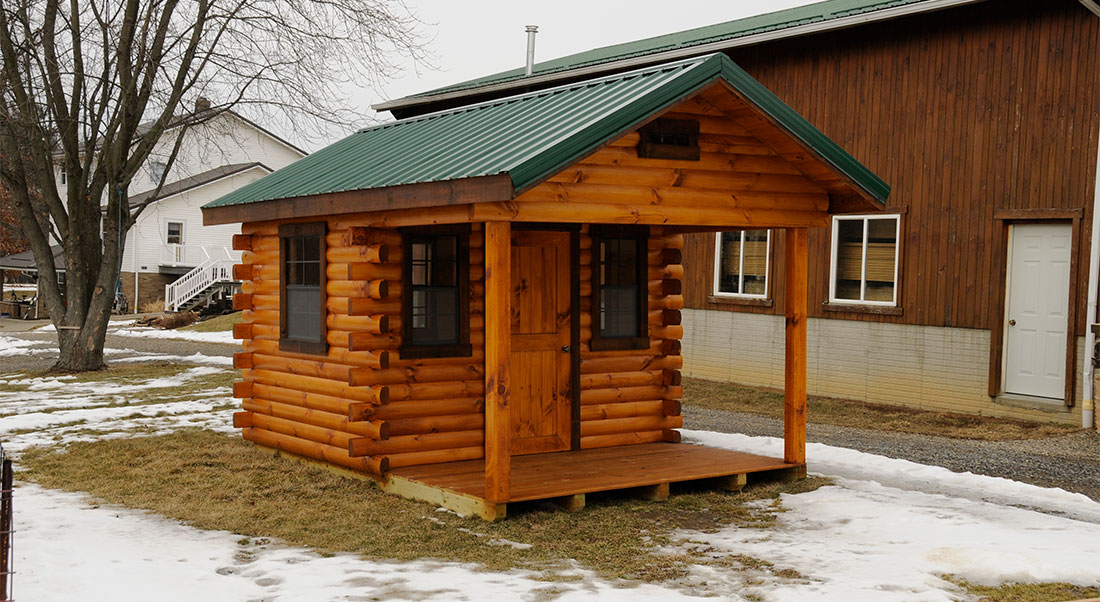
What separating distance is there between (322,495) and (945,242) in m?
9.78

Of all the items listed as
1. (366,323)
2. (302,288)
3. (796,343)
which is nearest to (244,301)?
(302,288)

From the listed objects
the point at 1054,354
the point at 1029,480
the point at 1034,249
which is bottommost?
the point at 1029,480

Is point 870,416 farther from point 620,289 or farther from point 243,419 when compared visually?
point 243,419

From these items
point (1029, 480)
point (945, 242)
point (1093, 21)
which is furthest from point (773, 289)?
point (1029, 480)

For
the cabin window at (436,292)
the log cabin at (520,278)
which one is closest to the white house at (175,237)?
the log cabin at (520,278)

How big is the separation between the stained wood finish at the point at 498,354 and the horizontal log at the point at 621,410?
2.72m

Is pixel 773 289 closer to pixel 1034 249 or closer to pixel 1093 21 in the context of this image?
pixel 1034 249

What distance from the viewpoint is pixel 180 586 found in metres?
6.59

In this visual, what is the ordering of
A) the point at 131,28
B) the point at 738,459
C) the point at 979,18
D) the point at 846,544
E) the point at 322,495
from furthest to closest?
the point at 131,28 < the point at 979,18 < the point at 738,459 < the point at 322,495 < the point at 846,544

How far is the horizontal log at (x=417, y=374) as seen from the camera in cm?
957

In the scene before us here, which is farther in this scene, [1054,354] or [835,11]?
[835,11]

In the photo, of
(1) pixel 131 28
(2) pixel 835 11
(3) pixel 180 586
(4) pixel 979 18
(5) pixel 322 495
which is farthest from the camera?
(1) pixel 131 28

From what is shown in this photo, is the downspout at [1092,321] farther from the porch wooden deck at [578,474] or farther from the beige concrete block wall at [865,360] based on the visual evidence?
the porch wooden deck at [578,474]

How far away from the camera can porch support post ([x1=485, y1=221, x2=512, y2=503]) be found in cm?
803
